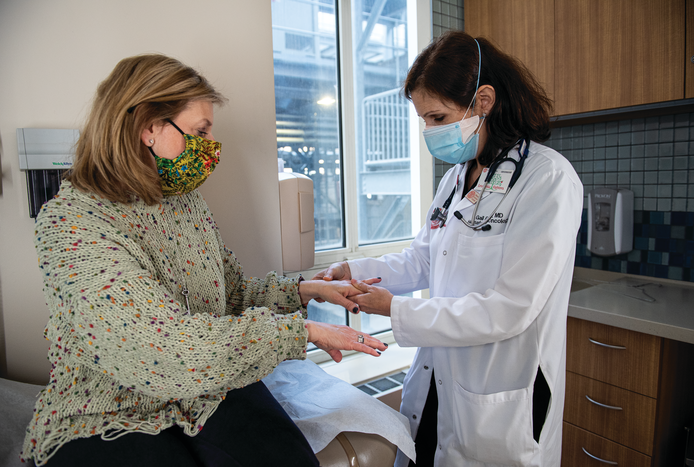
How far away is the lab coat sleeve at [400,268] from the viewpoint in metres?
1.64

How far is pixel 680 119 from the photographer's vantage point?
1.96m

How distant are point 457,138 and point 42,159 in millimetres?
1394

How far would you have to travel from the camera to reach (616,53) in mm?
1882

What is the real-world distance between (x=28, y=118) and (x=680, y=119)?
8.99 ft

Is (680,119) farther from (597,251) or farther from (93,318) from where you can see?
(93,318)

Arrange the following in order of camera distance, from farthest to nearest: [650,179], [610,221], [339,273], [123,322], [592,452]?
[610,221]
[650,179]
[592,452]
[339,273]
[123,322]

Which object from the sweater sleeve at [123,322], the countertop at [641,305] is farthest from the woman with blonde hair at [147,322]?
the countertop at [641,305]

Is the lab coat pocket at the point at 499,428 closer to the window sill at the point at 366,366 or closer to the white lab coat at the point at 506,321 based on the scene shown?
the white lab coat at the point at 506,321

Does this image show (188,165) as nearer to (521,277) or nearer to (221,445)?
(221,445)

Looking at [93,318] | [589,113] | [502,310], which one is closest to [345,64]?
[589,113]

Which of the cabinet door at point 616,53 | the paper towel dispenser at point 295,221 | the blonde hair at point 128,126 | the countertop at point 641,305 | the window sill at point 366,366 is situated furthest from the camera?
the window sill at point 366,366

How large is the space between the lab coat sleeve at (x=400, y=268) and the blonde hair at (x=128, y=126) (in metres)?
0.82

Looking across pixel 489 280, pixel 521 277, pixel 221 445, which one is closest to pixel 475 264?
pixel 489 280

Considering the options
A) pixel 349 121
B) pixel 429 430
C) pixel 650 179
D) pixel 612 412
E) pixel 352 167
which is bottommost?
pixel 612 412
